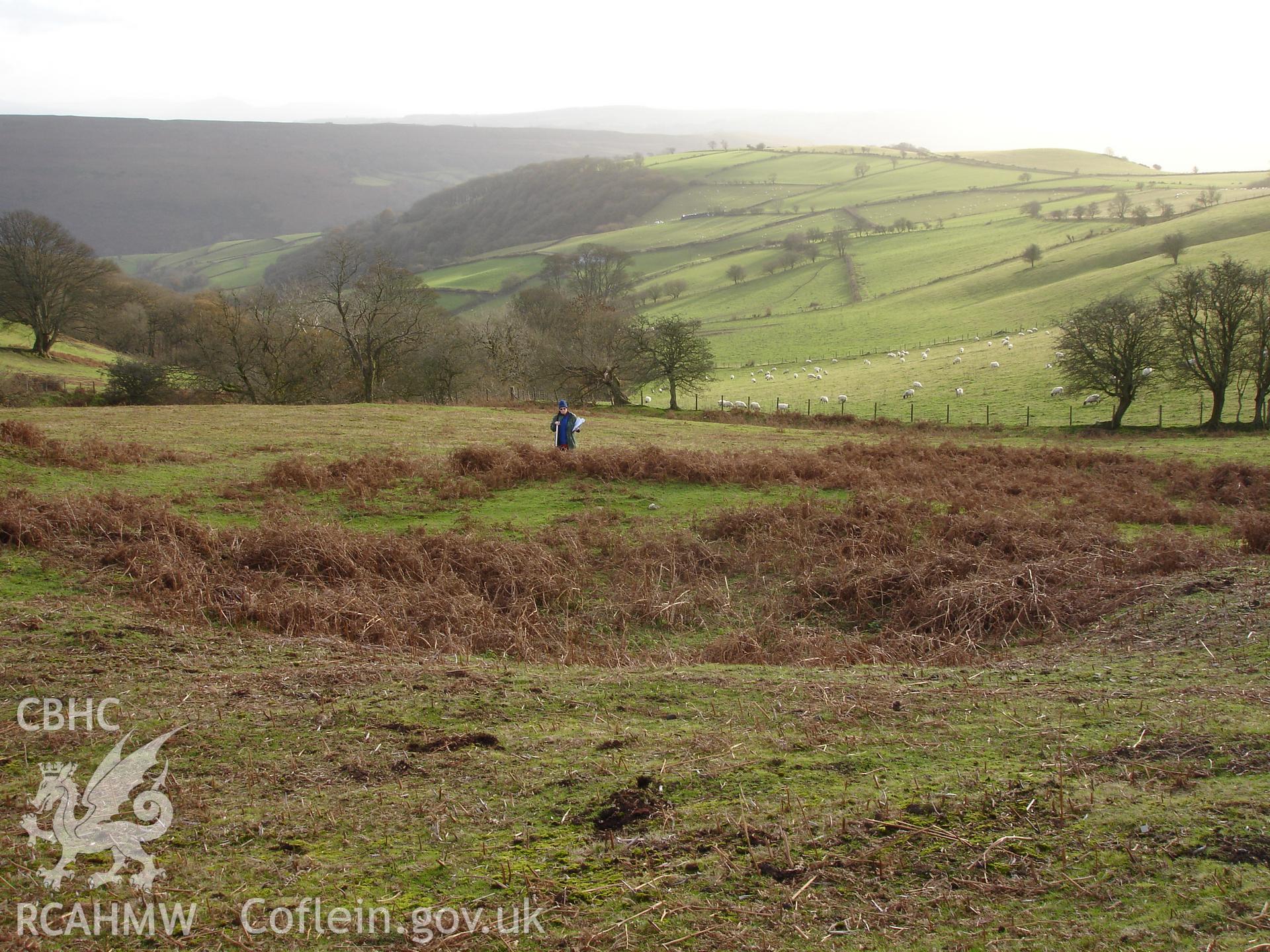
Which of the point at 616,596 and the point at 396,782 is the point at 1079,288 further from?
the point at 396,782

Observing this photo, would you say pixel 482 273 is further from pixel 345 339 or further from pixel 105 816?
pixel 105 816

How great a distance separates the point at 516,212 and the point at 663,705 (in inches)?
6599

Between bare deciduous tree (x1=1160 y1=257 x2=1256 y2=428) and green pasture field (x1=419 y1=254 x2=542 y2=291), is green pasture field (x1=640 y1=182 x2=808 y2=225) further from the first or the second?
bare deciduous tree (x1=1160 y1=257 x2=1256 y2=428)

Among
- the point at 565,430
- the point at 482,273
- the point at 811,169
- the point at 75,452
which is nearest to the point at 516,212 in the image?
the point at 482,273

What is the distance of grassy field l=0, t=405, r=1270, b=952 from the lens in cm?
420

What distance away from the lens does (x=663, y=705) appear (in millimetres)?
7469

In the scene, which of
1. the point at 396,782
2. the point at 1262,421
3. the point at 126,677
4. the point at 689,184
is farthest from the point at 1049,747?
the point at 689,184

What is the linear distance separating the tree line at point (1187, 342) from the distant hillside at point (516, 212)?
12063 centimetres

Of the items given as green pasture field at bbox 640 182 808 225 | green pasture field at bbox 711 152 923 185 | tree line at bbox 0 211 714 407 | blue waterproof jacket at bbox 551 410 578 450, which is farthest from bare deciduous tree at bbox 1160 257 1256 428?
green pasture field at bbox 711 152 923 185

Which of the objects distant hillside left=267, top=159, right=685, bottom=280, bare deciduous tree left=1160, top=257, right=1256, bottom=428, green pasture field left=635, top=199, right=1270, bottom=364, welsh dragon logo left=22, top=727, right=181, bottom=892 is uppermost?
distant hillside left=267, top=159, right=685, bottom=280

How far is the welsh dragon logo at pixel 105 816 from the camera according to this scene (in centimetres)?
441

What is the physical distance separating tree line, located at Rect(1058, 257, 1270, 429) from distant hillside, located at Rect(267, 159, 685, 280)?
121m

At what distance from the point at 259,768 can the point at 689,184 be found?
16913 cm

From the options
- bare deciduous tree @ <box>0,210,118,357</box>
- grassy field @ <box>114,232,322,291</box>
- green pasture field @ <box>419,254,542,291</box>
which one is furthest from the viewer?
grassy field @ <box>114,232,322,291</box>
